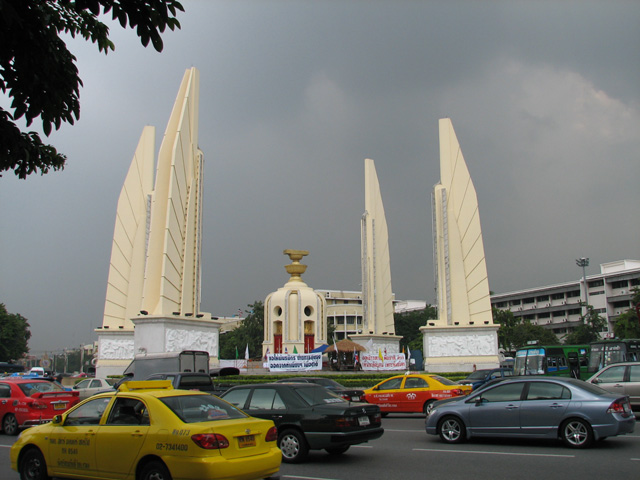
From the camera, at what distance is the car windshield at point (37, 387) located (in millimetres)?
13492

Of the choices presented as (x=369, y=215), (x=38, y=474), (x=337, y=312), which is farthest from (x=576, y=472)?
(x=337, y=312)

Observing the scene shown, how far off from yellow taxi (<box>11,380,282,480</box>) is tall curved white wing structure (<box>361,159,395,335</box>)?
32734mm

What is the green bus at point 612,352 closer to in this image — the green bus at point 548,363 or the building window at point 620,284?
the green bus at point 548,363

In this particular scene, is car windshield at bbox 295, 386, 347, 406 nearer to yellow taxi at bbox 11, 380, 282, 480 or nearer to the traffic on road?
the traffic on road

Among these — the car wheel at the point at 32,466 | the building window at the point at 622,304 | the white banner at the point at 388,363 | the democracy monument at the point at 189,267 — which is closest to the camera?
the car wheel at the point at 32,466

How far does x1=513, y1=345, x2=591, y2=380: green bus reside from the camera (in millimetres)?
22750

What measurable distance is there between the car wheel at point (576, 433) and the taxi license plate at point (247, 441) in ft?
19.4

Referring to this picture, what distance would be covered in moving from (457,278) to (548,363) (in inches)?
370

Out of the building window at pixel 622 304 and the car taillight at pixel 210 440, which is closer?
the car taillight at pixel 210 440

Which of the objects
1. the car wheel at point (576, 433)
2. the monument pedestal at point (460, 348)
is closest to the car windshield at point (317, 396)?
the car wheel at point (576, 433)

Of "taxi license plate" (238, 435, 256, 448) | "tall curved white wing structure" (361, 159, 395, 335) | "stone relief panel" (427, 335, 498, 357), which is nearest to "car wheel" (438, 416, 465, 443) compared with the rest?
"taxi license plate" (238, 435, 256, 448)

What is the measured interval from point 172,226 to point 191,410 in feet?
75.0

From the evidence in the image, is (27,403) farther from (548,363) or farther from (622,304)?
(622,304)

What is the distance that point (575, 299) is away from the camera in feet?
241
